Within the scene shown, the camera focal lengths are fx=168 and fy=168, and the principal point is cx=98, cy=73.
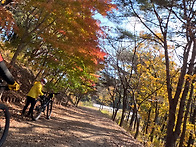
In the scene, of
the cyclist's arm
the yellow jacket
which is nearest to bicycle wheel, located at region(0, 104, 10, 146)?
the cyclist's arm

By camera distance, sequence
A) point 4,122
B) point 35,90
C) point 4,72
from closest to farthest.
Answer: point 4,72, point 4,122, point 35,90

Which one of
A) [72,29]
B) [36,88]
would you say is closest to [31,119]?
[36,88]

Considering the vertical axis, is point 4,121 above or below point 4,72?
below

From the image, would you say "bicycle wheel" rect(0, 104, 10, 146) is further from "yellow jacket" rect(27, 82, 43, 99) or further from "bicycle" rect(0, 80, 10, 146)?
"yellow jacket" rect(27, 82, 43, 99)

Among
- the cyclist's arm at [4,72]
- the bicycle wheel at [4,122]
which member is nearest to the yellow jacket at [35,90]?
the bicycle wheel at [4,122]

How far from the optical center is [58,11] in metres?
6.32

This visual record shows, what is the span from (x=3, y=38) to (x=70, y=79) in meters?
6.69

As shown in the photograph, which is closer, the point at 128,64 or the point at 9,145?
the point at 9,145

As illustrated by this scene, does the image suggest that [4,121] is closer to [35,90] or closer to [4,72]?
[4,72]

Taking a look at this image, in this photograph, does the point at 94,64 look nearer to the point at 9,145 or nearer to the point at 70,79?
the point at 70,79

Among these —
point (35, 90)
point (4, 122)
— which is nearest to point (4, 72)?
point (4, 122)

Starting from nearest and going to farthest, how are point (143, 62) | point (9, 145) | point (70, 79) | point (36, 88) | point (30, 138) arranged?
1. point (9, 145)
2. point (30, 138)
3. point (36, 88)
4. point (70, 79)
5. point (143, 62)

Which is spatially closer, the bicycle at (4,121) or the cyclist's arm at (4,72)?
the cyclist's arm at (4,72)

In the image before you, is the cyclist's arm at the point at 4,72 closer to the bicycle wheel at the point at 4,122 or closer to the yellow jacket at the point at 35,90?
the bicycle wheel at the point at 4,122
